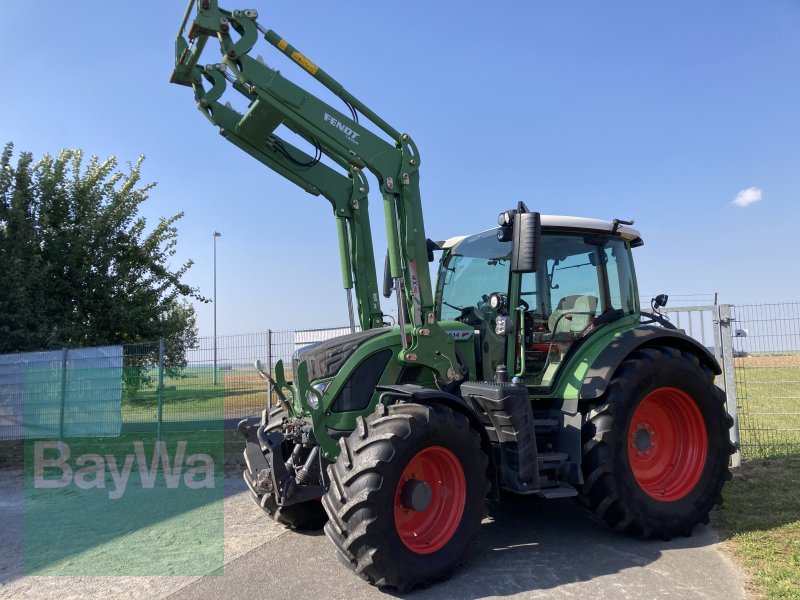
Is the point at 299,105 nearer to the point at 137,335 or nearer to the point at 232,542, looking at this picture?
the point at 232,542

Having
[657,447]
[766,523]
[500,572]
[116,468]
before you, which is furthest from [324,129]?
[116,468]

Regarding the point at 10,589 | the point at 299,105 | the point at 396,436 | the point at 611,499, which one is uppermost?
the point at 299,105

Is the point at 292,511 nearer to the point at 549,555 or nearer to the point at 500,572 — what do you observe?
the point at 500,572

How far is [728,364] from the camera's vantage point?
23.2 feet

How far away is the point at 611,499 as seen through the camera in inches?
175

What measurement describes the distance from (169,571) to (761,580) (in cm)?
403

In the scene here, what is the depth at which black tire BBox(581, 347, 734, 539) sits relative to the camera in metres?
4.49

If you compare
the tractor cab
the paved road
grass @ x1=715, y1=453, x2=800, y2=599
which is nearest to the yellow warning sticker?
the tractor cab

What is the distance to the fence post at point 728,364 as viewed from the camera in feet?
23.0

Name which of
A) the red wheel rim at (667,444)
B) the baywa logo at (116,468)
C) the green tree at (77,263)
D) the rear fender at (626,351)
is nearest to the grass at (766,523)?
the red wheel rim at (667,444)

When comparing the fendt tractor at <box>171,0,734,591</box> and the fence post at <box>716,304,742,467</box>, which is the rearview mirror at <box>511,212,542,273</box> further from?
the fence post at <box>716,304,742,467</box>

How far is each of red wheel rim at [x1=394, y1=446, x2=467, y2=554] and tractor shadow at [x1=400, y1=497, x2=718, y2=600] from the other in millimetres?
290

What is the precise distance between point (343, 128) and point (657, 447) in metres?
3.81

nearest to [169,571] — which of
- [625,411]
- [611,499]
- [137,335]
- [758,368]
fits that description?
[611,499]
